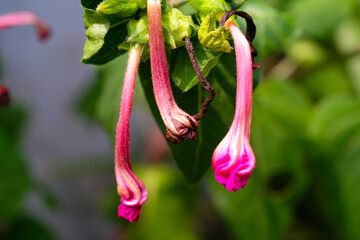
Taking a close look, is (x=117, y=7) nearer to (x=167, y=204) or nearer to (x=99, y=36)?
(x=99, y=36)

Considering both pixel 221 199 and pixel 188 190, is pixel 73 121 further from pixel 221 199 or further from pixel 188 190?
pixel 221 199

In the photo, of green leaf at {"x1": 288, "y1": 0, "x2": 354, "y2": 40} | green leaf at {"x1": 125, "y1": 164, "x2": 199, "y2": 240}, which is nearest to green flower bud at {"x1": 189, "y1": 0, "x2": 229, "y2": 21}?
green leaf at {"x1": 288, "y1": 0, "x2": 354, "y2": 40}

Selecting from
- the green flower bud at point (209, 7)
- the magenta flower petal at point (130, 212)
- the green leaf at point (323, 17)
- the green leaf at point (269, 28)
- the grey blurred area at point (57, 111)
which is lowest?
the grey blurred area at point (57, 111)

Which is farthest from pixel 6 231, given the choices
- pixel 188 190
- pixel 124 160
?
pixel 124 160

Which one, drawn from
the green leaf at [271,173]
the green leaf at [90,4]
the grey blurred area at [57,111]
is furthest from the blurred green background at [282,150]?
the grey blurred area at [57,111]

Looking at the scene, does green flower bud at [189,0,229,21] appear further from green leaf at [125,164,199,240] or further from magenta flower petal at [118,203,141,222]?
green leaf at [125,164,199,240]

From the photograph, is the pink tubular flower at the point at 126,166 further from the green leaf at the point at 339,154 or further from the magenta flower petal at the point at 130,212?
the green leaf at the point at 339,154

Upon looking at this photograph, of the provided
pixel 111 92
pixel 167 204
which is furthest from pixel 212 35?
pixel 167 204
